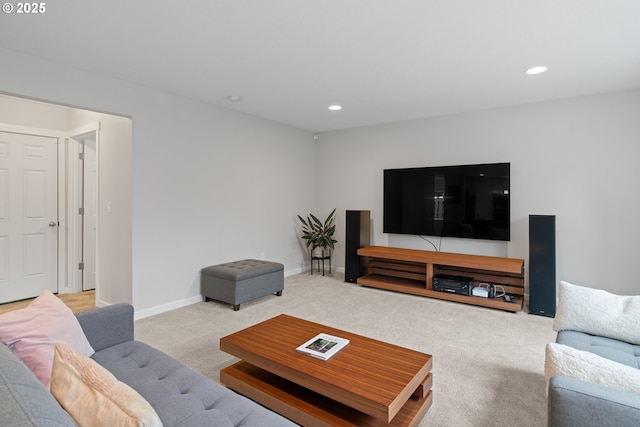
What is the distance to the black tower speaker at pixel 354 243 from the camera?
509cm

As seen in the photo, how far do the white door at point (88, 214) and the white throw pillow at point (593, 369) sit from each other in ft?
17.4

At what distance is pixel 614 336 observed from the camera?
80.6 inches

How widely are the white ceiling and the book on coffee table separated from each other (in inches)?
83.3

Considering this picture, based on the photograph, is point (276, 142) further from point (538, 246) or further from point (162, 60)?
point (538, 246)

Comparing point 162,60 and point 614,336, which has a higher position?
point 162,60

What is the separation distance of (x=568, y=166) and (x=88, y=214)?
6245mm

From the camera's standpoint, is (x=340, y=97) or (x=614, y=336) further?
(x=340, y=97)

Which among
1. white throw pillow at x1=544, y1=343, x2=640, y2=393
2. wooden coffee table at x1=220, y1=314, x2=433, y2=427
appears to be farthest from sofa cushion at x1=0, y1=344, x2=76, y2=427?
white throw pillow at x1=544, y1=343, x2=640, y2=393

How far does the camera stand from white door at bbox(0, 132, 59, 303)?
13.4 ft

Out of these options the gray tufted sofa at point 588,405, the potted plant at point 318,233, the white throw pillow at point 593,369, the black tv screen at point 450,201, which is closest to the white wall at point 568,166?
the black tv screen at point 450,201

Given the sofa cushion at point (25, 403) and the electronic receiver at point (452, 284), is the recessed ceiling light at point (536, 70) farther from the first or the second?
the sofa cushion at point (25, 403)

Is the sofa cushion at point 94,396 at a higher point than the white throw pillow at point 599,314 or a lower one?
higher

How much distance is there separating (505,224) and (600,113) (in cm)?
158

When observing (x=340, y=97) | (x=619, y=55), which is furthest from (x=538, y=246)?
(x=340, y=97)
